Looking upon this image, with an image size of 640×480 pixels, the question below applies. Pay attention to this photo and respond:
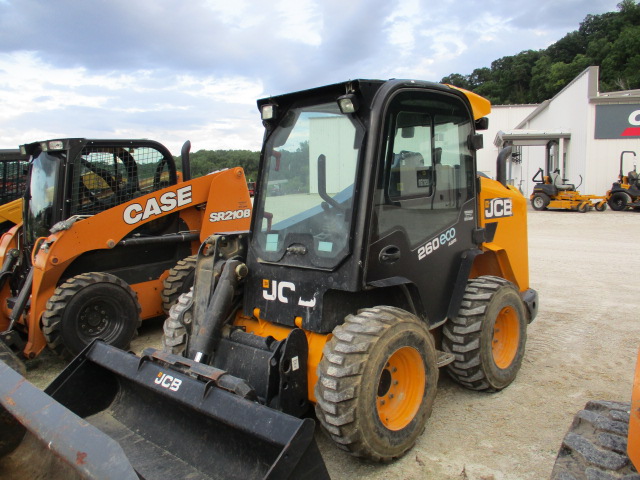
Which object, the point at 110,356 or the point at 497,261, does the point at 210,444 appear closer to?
the point at 110,356

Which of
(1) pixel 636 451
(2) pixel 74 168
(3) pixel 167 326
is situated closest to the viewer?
(1) pixel 636 451

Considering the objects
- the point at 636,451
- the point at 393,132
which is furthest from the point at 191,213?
the point at 636,451

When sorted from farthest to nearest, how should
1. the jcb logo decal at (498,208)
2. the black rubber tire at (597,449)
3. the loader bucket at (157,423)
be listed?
the jcb logo decal at (498,208)
the loader bucket at (157,423)
the black rubber tire at (597,449)

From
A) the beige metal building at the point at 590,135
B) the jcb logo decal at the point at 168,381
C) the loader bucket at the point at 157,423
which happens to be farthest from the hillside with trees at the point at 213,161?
the beige metal building at the point at 590,135

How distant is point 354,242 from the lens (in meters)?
3.10

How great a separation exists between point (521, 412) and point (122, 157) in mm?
5059

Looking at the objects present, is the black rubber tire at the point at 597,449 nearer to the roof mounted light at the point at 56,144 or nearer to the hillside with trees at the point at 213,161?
the hillside with trees at the point at 213,161

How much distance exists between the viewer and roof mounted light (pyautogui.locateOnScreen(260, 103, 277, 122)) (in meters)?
3.54

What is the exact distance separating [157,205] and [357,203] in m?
3.70

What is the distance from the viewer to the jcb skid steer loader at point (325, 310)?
2.80m

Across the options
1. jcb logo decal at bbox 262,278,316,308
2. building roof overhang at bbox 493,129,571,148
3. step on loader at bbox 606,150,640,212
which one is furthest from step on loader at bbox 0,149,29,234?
building roof overhang at bbox 493,129,571,148

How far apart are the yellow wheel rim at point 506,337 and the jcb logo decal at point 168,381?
2.52 meters

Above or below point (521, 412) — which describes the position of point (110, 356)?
above

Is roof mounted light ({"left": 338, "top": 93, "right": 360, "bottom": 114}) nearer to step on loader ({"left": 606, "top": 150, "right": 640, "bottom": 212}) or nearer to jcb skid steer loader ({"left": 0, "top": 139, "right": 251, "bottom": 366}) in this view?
jcb skid steer loader ({"left": 0, "top": 139, "right": 251, "bottom": 366})
